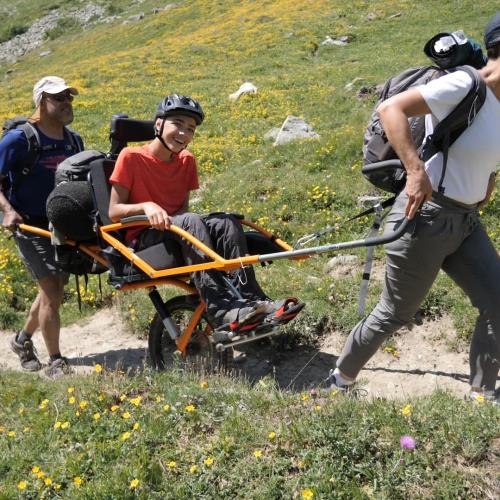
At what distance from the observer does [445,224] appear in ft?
13.0

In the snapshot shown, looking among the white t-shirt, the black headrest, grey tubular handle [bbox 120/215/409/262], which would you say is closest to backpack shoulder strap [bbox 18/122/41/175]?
the black headrest

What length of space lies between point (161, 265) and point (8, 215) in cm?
203

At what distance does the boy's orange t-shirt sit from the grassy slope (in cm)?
162

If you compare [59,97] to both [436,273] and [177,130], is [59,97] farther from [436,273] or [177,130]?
[436,273]

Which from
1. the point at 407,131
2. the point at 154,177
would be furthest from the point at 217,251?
the point at 407,131

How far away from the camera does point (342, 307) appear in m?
6.46

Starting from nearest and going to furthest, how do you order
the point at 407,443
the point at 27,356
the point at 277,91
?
the point at 407,443 < the point at 27,356 < the point at 277,91

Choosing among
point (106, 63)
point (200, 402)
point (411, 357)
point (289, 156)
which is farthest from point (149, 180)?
point (106, 63)

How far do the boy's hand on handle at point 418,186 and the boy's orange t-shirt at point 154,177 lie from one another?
251 centimetres

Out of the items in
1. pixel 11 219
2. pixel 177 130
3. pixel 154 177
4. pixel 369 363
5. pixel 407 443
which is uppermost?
pixel 177 130

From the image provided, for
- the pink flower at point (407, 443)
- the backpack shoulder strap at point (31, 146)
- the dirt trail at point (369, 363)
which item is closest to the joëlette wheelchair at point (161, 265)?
the dirt trail at point (369, 363)

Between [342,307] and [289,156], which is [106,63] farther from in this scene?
[342,307]

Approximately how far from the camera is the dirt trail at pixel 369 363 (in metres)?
5.37

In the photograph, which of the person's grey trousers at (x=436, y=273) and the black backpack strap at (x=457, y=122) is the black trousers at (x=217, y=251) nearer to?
the person's grey trousers at (x=436, y=273)
